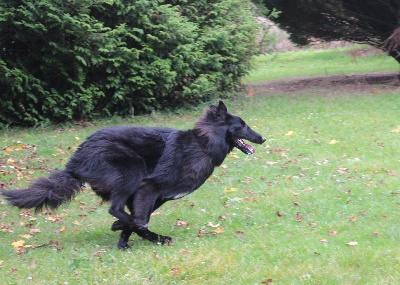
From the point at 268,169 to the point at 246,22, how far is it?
7892mm

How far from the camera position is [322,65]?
2642 cm

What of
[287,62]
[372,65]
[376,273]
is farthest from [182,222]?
[287,62]

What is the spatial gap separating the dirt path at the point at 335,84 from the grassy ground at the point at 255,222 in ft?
14.7

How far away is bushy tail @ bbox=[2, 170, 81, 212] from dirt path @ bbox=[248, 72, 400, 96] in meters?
11.9

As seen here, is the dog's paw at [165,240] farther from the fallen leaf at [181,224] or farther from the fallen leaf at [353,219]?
the fallen leaf at [353,219]

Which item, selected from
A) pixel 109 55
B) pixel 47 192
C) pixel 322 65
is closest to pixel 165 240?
pixel 47 192

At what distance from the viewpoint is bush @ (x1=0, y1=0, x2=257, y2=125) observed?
1422 centimetres

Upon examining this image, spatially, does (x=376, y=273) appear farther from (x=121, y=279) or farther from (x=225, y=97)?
(x=225, y=97)

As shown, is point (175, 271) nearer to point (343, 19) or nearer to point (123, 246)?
point (123, 246)

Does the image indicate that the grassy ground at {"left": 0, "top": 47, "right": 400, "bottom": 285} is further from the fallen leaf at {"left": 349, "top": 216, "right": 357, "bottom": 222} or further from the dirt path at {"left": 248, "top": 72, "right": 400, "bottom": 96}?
the dirt path at {"left": 248, "top": 72, "right": 400, "bottom": 96}

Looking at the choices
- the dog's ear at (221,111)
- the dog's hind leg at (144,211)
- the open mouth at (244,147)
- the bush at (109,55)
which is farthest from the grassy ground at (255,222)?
the dog's ear at (221,111)

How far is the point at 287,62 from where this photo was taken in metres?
29.0

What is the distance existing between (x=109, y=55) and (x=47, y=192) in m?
8.41

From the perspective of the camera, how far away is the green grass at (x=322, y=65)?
22.8 m
